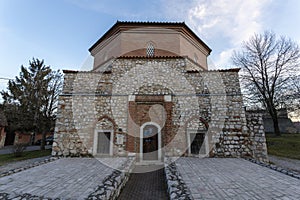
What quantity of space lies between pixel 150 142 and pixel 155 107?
2.15 metres

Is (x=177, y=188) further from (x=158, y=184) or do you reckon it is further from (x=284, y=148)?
(x=284, y=148)

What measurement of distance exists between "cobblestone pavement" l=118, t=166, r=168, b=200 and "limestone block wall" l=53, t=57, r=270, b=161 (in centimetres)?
176

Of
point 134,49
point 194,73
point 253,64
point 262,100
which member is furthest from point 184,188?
point 253,64

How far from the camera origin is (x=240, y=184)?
4340 millimetres

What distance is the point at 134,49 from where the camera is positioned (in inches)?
428

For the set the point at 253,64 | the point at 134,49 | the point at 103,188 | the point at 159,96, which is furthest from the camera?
the point at 253,64

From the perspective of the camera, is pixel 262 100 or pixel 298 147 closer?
pixel 298 147

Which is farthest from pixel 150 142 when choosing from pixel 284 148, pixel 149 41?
pixel 284 148

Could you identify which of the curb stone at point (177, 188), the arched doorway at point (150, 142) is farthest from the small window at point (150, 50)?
the curb stone at point (177, 188)

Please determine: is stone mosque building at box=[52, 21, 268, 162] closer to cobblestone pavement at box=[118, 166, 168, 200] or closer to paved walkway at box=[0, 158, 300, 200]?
cobblestone pavement at box=[118, 166, 168, 200]

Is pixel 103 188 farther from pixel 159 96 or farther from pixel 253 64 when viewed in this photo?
pixel 253 64

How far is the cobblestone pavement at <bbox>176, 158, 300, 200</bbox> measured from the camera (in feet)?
12.0

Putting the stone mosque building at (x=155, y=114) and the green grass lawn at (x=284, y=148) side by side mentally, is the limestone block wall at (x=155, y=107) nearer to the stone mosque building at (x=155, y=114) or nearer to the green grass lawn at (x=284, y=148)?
the stone mosque building at (x=155, y=114)

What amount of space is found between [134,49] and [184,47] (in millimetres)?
3783
